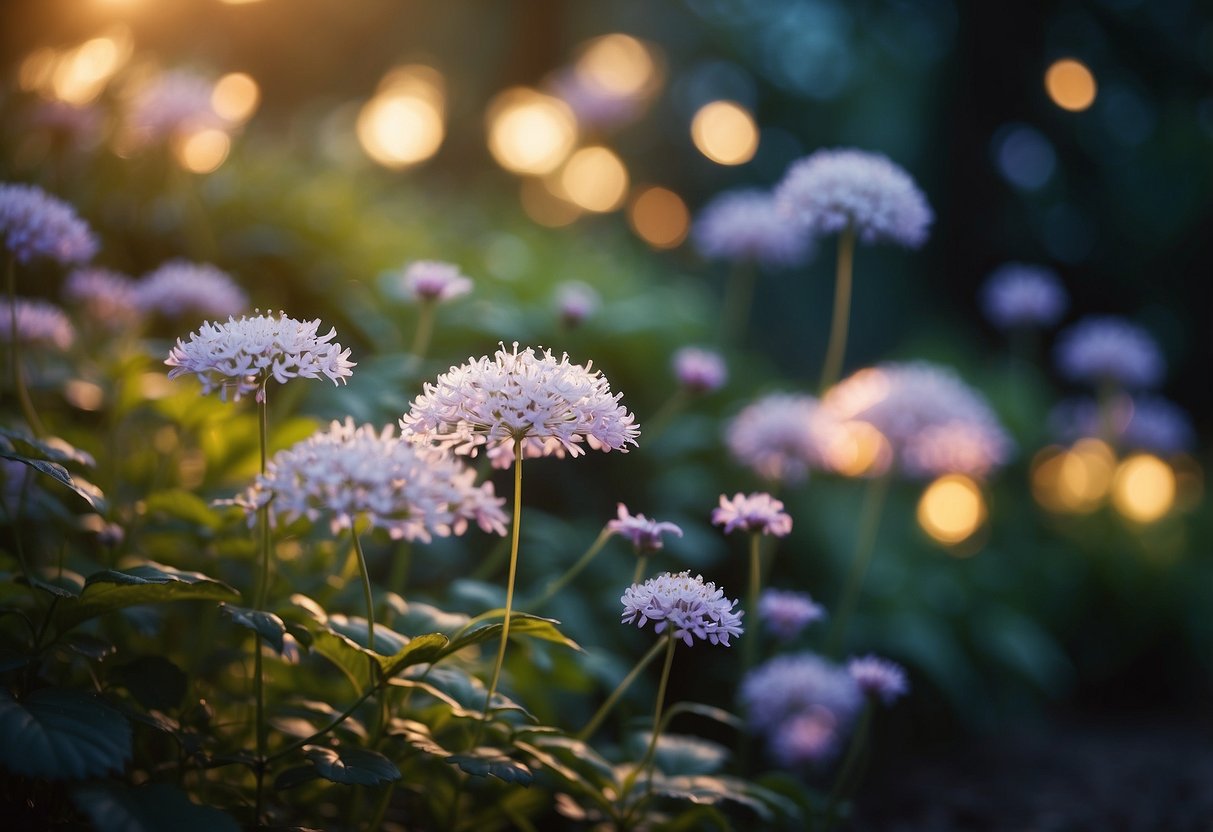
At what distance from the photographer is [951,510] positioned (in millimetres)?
4195

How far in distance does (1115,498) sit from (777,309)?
412cm

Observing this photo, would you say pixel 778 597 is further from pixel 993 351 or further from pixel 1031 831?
pixel 993 351

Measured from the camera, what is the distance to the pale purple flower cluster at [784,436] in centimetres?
269

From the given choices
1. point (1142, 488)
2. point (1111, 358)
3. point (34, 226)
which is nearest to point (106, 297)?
point (34, 226)

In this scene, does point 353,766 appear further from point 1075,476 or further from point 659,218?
point 659,218

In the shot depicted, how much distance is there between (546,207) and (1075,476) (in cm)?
350

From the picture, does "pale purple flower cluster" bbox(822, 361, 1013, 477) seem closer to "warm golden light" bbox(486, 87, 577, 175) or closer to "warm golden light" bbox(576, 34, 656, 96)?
"warm golden light" bbox(486, 87, 577, 175)

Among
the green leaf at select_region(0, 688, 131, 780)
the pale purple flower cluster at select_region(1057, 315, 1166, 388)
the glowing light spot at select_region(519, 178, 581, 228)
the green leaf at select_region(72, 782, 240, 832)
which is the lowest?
the green leaf at select_region(72, 782, 240, 832)

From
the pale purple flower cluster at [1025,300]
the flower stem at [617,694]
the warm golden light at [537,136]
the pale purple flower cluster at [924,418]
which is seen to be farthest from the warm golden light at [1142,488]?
the flower stem at [617,694]

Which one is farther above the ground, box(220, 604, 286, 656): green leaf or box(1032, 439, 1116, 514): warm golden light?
box(1032, 439, 1116, 514): warm golden light

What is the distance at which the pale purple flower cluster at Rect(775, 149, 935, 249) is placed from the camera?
219 cm

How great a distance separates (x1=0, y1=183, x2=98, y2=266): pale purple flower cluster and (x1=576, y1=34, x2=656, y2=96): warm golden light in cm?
561

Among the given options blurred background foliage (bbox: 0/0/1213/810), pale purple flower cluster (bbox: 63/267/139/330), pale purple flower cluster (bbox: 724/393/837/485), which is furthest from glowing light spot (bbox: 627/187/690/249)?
pale purple flower cluster (bbox: 63/267/139/330)

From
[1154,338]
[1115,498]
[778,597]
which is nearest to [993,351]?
[1154,338]
